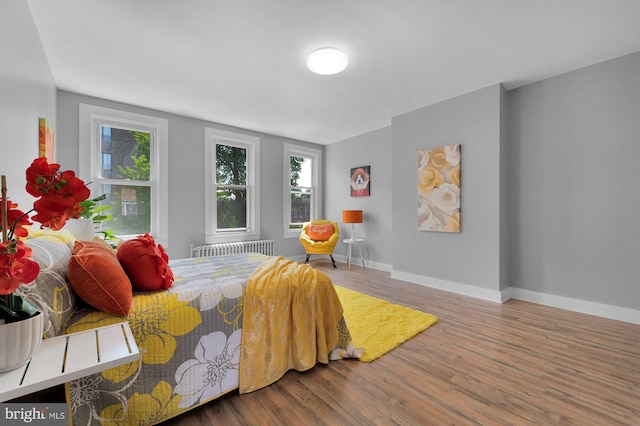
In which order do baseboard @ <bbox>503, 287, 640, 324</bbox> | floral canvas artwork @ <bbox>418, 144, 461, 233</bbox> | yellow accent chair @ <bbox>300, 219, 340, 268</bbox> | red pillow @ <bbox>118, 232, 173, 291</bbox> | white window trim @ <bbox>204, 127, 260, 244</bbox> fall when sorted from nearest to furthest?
red pillow @ <bbox>118, 232, 173, 291</bbox> < baseboard @ <bbox>503, 287, 640, 324</bbox> < floral canvas artwork @ <bbox>418, 144, 461, 233</bbox> < white window trim @ <bbox>204, 127, 260, 244</bbox> < yellow accent chair @ <bbox>300, 219, 340, 268</bbox>

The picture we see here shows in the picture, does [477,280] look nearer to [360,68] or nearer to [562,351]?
[562,351]

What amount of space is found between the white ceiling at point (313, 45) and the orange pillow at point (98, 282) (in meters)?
1.90

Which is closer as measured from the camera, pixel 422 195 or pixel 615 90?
pixel 615 90

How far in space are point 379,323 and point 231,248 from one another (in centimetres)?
295

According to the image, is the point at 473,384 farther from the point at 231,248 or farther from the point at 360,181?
the point at 360,181

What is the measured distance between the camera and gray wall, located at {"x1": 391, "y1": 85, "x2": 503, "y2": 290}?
11.0ft

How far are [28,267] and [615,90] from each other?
4586mm

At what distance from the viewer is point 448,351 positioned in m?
2.21

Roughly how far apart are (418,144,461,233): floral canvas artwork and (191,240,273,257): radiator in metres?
2.82

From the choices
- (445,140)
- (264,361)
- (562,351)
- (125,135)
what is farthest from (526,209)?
(125,135)

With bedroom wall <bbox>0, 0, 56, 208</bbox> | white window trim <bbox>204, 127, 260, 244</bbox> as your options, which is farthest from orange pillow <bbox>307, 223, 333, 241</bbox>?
bedroom wall <bbox>0, 0, 56, 208</bbox>

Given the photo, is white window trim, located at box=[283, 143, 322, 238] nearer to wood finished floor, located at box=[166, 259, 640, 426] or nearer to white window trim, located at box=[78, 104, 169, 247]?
white window trim, located at box=[78, 104, 169, 247]

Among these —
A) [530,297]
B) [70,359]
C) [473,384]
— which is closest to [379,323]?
[473,384]

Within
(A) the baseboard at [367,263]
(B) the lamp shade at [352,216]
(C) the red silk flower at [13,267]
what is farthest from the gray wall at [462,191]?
(C) the red silk flower at [13,267]
